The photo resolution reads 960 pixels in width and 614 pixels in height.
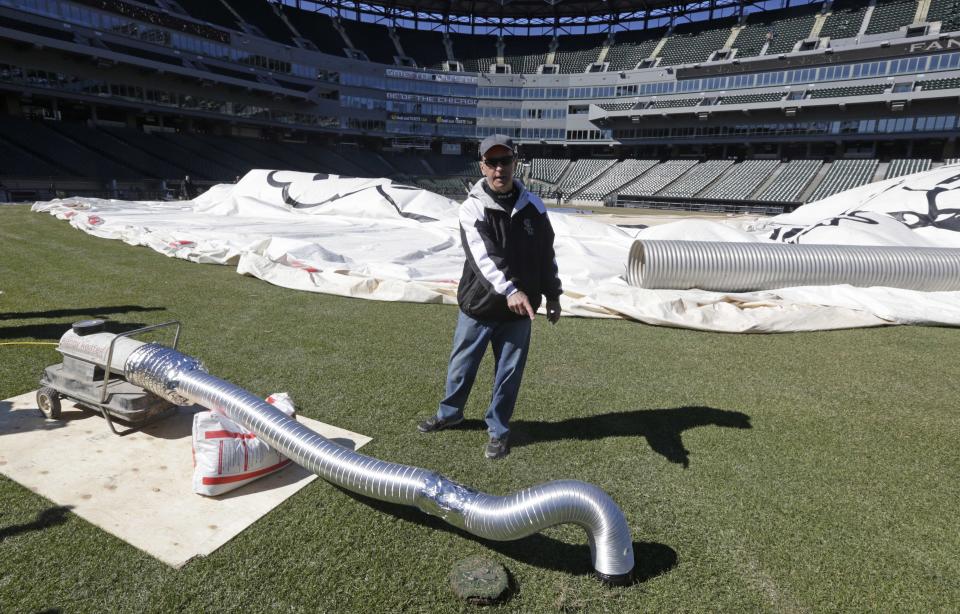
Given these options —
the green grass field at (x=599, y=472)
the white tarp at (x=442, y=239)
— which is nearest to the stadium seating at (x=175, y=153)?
the white tarp at (x=442, y=239)

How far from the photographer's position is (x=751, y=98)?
46.1m

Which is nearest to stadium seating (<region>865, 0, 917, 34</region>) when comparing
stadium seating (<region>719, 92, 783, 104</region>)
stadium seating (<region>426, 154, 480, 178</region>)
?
stadium seating (<region>719, 92, 783, 104</region>)

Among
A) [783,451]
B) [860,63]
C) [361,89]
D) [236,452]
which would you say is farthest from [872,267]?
[361,89]

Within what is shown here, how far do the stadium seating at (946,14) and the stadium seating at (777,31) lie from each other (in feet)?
28.2

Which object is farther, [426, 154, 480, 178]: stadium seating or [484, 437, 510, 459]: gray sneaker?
[426, 154, 480, 178]: stadium seating

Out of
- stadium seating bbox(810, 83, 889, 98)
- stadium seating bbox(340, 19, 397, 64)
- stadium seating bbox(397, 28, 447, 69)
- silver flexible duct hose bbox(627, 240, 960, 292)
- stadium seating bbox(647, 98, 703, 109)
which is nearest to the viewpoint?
silver flexible duct hose bbox(627, 240, 960, 292)

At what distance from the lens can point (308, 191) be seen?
16594 mm

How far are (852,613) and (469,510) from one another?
180 centimetres

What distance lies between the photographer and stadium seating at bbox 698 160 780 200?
134 feet

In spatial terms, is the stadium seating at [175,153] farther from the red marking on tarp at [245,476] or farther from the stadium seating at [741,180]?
the red marking on tarp at [245,476]

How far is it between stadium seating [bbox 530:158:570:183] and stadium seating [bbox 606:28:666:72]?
12.1 m

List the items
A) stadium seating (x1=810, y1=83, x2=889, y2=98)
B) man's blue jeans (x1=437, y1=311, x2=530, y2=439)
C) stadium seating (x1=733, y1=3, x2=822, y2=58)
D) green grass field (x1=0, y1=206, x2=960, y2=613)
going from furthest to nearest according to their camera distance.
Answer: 1. stadium seating (x1=733, y1=3, x2=822, y2=58)
2. stadium seating (x1=810, y1=83, x2=889, y2=98)
3. man's blue jeans (x1=437, y1=311, x2=530, y2=439)
4. green grass field (x1=0, y1=206, x2=960, y2=613)

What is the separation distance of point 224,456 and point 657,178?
2019 inches

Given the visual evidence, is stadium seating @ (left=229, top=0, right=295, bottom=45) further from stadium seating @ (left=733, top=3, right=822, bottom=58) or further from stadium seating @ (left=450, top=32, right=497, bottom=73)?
stadium seating @ (left=733, top=3, right=822, bottom=58)
